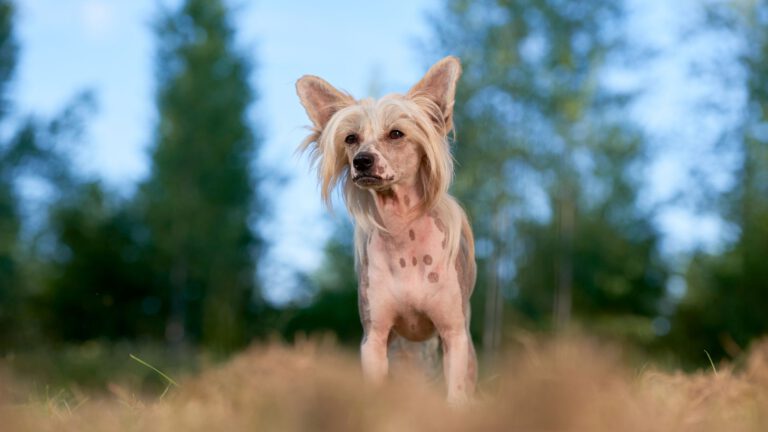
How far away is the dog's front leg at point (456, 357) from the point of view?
13.4 feet

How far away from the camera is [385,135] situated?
4191mm

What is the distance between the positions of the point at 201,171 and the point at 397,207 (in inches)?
791

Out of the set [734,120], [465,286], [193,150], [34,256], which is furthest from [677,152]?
[34,256]

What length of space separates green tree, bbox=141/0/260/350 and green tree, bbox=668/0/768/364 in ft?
40.8

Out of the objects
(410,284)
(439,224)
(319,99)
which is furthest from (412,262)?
(319,99)

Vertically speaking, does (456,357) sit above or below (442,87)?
below

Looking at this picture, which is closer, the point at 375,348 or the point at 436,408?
the point at 436,408

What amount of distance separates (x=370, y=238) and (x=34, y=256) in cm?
2267

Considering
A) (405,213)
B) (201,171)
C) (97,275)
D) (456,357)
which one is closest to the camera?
(456,357)

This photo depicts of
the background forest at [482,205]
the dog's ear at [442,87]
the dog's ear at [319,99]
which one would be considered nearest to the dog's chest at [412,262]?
the dog's ear at [442,87]

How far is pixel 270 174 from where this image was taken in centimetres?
2494

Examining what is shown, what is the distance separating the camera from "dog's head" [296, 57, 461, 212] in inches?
162

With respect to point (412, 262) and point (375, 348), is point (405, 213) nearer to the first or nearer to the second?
point (412, 262)

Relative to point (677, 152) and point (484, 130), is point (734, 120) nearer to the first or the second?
point (677, 152)
